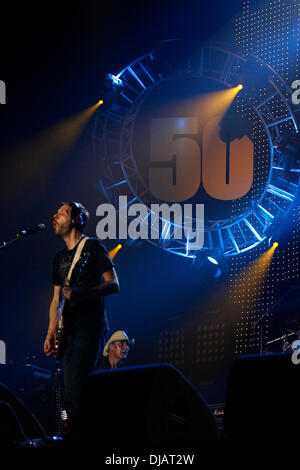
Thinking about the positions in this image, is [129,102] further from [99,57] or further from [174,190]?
[174,190]

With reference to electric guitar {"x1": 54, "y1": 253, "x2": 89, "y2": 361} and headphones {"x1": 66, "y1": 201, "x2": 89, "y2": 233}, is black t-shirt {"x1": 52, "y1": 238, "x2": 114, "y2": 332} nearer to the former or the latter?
electric guitar {"x1": 54, "y1": 253, "x2": 89, "y2": 361}

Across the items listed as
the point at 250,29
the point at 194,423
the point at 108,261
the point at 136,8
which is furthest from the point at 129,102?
the point at 194,423

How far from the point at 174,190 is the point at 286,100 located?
1355 mm

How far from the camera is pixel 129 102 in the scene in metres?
5.87

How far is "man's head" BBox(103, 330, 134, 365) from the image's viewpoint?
5.09m

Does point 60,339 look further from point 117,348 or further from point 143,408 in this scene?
point 117,348

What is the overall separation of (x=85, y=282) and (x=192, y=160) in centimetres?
267

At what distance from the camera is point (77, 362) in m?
3.21

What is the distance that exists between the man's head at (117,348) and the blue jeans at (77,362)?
1828mm

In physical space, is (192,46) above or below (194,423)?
above

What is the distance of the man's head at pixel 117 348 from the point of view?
509 centimetres

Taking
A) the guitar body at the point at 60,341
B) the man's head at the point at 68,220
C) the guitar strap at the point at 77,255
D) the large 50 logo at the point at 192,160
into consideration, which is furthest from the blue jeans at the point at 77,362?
the large 50 logo at the point at 192,160

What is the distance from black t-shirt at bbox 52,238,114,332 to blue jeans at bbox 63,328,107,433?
57mm

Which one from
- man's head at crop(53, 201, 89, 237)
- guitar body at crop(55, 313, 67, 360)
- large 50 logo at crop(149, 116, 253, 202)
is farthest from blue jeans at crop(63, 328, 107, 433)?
large 50 logo at crop(149, 116, 253, 202)
